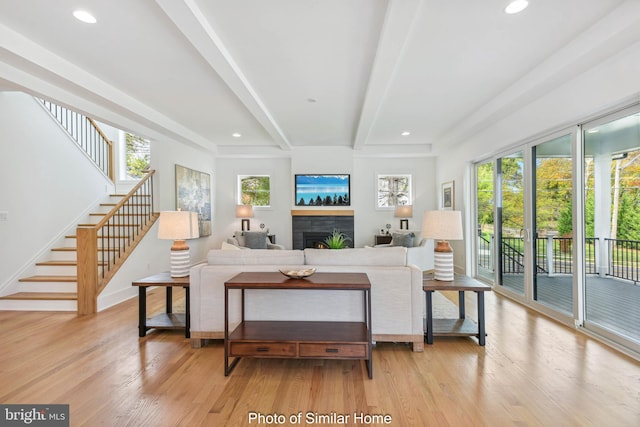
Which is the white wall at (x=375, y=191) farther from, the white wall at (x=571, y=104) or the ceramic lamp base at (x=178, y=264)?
the ceramic lamp base at (x=178, y=264)

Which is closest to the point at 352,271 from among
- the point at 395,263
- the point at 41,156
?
the point at 395,263

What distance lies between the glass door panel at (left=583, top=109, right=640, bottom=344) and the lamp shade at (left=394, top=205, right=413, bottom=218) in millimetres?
3927

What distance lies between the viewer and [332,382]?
2268mm

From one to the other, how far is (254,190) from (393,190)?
137 inches

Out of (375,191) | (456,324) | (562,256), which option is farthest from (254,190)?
(562,256)

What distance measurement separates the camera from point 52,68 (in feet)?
9.83

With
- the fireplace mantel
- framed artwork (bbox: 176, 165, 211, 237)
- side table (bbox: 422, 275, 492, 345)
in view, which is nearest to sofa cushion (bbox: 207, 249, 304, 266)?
side table (bbox: 422, 275, 492, 345)

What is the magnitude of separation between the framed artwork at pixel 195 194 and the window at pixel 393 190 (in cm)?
411

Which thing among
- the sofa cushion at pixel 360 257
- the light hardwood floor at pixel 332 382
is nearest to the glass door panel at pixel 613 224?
the light hardwood floor at pixel 332 382

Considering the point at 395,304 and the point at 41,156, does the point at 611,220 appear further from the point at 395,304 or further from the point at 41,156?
the point at 41,156

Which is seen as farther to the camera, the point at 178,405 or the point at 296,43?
the point at 296,43

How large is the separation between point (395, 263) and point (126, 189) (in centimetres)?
670

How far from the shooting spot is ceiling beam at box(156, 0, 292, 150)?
2189 mm

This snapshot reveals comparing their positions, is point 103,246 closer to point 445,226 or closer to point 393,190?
point 445,226
